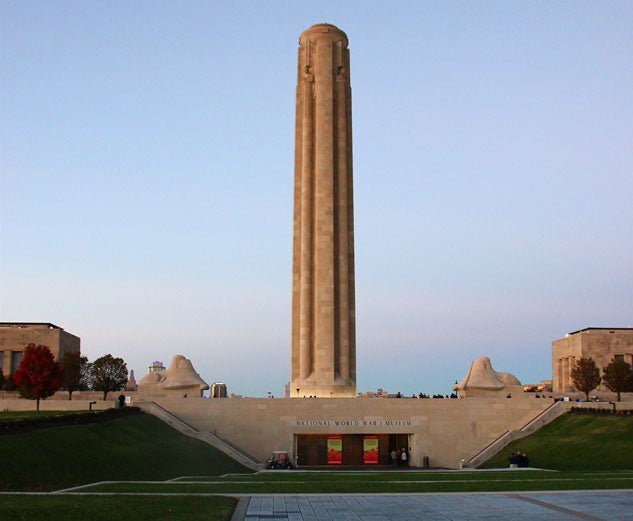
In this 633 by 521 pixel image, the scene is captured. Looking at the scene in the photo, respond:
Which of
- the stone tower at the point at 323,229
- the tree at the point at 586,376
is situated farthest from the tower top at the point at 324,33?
the tree at the point at 586,376

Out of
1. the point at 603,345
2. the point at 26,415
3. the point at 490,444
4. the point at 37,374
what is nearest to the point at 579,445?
the point at 490,444

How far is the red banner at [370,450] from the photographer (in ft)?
188

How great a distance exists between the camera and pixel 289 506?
20.1 metres

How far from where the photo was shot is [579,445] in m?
46.6

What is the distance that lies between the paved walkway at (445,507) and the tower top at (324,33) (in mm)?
53021

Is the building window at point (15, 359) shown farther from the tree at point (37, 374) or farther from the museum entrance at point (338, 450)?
the museum entrance at point (338, 450)

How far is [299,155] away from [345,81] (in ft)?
24.8

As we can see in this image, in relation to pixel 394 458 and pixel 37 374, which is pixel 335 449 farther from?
pixel 37 374

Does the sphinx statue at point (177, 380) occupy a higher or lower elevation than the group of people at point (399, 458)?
higher

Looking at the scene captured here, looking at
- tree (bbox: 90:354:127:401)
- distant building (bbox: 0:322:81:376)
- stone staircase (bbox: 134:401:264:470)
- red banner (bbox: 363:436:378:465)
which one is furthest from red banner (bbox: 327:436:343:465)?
distant building (bbox: 0:322:81:376)

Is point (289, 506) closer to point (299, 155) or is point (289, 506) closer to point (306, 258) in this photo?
point (306, 258)

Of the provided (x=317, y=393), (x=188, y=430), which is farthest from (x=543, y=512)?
(x=317, y=393)

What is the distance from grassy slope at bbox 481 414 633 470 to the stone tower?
655 inches

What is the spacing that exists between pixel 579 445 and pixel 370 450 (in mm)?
15925
